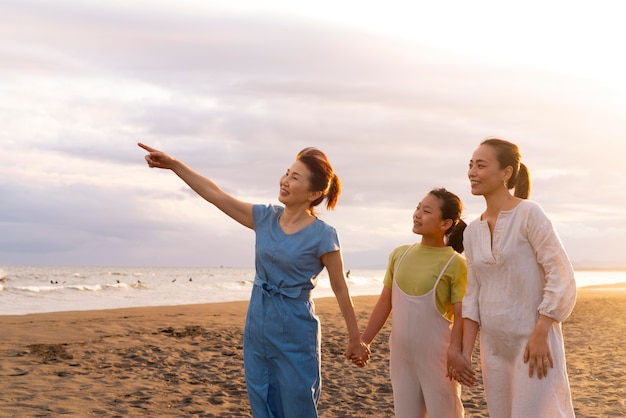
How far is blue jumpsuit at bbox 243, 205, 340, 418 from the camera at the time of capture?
12.2 ft

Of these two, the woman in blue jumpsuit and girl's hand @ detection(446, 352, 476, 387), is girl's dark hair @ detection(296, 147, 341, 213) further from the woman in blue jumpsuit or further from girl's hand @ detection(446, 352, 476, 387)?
girl's hand @ detection(446, 352, 476, 387)

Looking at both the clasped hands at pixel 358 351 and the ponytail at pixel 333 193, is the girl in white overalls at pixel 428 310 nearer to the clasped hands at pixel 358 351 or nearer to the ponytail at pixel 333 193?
the clasped hands at pixel 358 351

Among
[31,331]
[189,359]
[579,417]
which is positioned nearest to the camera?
[579,417]

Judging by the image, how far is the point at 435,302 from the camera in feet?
13.2

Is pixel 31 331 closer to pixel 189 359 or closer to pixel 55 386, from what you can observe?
pixel 189 359

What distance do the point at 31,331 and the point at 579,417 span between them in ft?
33.2

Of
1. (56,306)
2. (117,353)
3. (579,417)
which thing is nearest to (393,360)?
(579,417)

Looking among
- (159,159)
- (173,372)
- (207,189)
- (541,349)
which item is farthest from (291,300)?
(173,372)

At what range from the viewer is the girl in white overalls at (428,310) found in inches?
157

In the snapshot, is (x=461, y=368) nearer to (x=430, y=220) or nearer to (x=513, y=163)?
(x=430, y=220)

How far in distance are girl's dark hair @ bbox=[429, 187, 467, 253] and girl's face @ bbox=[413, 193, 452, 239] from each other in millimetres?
29

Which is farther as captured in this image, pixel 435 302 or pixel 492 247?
pixel 435 302

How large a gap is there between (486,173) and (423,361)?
3.75ft

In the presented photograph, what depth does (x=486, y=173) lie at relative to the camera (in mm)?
3541
